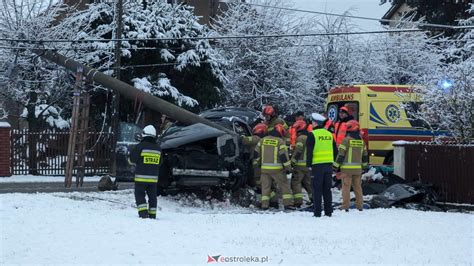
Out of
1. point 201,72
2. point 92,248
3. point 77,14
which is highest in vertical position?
point 77,14

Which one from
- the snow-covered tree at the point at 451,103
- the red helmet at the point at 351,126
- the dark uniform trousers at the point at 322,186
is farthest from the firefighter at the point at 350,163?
the snow-covered tree at the point at 451,103

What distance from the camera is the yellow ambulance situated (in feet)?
57.8

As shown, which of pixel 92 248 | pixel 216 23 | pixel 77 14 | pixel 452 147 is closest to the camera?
pixel 92 248

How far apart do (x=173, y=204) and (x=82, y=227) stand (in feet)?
13.0

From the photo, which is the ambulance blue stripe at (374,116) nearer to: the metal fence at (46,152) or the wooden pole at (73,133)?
the wooden pole at (73,133)

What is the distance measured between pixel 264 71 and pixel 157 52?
7.34 metres

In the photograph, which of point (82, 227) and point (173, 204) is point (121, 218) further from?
point (173, 204)

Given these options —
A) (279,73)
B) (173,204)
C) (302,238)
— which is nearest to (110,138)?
(173,204)

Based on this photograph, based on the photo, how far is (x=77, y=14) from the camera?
1054 inches

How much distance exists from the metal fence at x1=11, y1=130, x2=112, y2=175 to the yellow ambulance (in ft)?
30.8

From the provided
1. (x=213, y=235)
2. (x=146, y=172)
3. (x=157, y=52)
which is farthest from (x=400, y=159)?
(x=157, y=52)

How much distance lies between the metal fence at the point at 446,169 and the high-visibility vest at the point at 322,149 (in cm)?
347

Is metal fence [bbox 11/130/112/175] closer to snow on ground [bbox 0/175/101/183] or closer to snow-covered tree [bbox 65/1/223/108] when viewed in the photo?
snow on ground [bbox 0/175/101/183]

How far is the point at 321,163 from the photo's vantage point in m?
11.3
